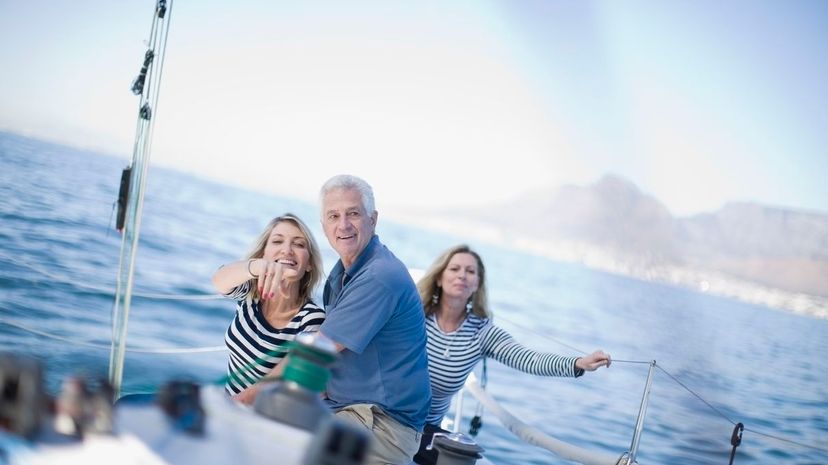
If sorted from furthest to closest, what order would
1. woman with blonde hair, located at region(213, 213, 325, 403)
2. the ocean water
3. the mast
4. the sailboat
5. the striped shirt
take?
the ocean water → the striped shirt → the mast → woman with blonde hair, located at region(213, 213, 325, 403) → the sailboat

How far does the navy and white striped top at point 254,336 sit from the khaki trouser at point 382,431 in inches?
8.6

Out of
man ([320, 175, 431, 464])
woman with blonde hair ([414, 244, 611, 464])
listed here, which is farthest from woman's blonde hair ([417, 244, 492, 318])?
man ([320, 175, 431, 464])

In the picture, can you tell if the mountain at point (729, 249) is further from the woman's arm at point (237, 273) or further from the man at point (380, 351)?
the woman's arm at point (237, 273)

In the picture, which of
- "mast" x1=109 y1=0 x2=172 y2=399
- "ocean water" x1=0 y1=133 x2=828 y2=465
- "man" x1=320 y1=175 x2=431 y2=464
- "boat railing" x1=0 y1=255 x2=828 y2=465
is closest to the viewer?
"man" x1=320 y1=175 x2=431 y2=464

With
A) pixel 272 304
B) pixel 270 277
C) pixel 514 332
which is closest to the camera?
pixel 270 277

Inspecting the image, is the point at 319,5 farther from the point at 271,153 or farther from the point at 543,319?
the point at 543,319

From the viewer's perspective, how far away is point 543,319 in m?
19.5

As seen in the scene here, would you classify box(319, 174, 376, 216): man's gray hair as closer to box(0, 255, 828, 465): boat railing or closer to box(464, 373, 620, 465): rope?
box(0, 255, 828, 465): boat railing

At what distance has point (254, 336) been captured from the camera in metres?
1.85

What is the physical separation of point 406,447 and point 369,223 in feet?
1.65

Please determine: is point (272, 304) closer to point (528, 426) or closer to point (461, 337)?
point (461, 337)

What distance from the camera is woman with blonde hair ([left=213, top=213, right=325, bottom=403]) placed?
175 cm

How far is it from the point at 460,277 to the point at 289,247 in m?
0.78

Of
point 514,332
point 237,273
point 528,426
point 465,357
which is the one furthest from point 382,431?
point 514,332
